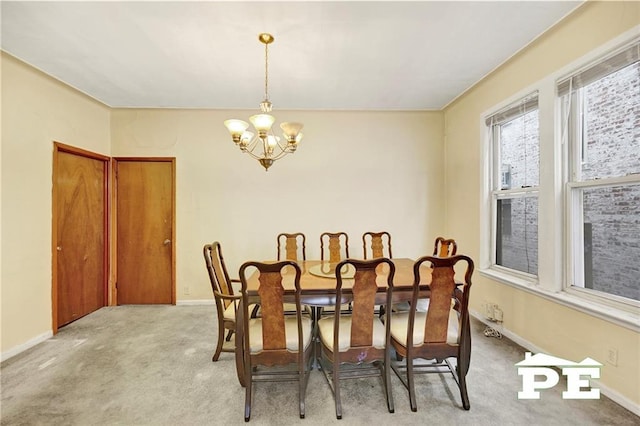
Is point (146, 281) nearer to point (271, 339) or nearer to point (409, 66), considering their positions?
point (271, 339)

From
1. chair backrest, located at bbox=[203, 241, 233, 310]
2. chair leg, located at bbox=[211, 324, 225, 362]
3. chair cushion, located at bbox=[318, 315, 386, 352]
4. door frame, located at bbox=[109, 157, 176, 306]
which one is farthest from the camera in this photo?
door frame, located at bbox=[109, 157, 176, 306]

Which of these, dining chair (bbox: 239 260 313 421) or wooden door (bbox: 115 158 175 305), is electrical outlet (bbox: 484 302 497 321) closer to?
dining chair (bbox: 239 260 313 421)

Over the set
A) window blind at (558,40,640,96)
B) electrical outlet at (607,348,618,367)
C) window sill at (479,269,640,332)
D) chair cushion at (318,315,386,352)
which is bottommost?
electrical outlet at (607,348,618,367)

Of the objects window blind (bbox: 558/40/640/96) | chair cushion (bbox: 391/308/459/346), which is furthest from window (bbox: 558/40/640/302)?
chair cushion (bbox: 391/308/459/346)

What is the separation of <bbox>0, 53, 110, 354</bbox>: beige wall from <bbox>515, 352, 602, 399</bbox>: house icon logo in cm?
433

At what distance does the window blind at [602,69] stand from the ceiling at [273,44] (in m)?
0.47

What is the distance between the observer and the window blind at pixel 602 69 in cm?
182

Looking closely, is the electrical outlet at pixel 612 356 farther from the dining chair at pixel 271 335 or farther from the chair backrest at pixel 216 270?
the chair backrest at pixel 216 270

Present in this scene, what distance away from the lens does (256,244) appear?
401 cm

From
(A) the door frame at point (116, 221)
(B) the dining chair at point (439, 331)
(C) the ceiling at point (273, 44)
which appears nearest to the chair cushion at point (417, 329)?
(B) the dining chair at point (439, 331)

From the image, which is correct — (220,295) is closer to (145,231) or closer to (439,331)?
(439,331)

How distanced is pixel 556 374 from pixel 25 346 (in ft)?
15.5

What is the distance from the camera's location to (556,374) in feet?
7.12

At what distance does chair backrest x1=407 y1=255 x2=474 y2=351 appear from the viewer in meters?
1.75
